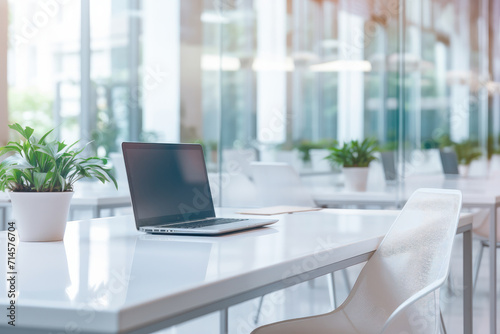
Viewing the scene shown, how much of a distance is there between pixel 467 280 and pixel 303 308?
1.66m

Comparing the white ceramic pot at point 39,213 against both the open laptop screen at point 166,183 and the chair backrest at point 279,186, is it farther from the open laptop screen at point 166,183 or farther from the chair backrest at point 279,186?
the chair backrest at point 279,186

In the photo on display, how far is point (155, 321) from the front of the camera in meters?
1.00

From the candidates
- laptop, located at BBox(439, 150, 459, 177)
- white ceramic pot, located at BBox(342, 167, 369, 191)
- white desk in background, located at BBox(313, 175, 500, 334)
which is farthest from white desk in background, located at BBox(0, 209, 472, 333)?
laptop, located at BBox(439, 150, 459, 177)

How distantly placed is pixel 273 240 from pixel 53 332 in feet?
2.40

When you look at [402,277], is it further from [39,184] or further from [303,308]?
[303,308]

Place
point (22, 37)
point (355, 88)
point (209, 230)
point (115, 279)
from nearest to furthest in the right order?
point (115, 279) < point (209, 230) < point (22, 37) < point (355, 88)

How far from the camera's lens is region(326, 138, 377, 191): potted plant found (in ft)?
12.4

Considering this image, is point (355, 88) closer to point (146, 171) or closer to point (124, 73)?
point (124, 73)

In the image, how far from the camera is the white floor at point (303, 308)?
3318 mm

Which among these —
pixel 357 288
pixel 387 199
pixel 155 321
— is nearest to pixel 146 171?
pixel 357 288

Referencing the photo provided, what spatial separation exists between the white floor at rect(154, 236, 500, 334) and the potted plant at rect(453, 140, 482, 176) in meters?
2.00

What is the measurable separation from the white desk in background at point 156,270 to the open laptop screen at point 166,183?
0.10m

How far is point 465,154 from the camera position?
7906 millimetres

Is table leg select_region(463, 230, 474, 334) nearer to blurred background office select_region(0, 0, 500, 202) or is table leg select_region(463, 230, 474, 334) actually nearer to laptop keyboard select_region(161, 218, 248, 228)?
laptop keyboard select_region(161, 218, 248, 228)
